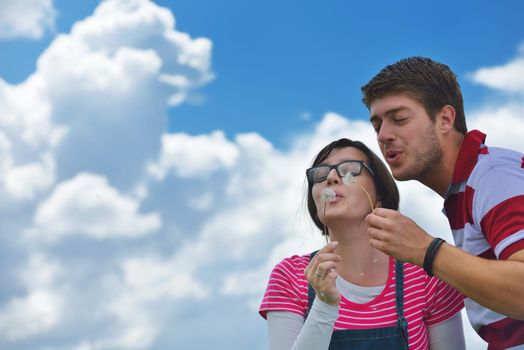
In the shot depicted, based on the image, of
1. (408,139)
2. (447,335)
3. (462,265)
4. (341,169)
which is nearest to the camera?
(462,265)

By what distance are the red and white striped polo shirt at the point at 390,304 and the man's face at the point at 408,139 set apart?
3.24 ft

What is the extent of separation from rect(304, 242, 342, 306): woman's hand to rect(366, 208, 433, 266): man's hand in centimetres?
62

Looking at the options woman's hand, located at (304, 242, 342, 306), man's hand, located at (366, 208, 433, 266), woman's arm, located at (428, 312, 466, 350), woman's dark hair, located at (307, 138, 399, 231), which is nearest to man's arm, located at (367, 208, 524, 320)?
man's hand, located at (366, 208, 433, 266)

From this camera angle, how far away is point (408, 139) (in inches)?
207

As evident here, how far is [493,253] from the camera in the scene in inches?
182

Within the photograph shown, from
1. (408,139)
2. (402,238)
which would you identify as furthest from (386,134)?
(402,238)

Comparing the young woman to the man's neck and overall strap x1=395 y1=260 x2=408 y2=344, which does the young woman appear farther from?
the man's neck

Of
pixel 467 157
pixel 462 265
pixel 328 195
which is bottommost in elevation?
pixel 462 265

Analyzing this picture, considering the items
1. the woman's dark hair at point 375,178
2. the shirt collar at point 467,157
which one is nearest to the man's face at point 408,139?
the shirt collar at point 467,157

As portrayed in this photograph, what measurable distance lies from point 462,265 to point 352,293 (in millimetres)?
1701

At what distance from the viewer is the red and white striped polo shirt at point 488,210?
423cm

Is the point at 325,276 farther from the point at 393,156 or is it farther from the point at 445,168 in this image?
the point at 445,168

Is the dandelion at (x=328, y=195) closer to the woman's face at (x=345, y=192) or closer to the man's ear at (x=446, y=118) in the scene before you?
the woman's face at (x=345, y=192)

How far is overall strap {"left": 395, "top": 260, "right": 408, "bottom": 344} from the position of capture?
5504 millimetres
